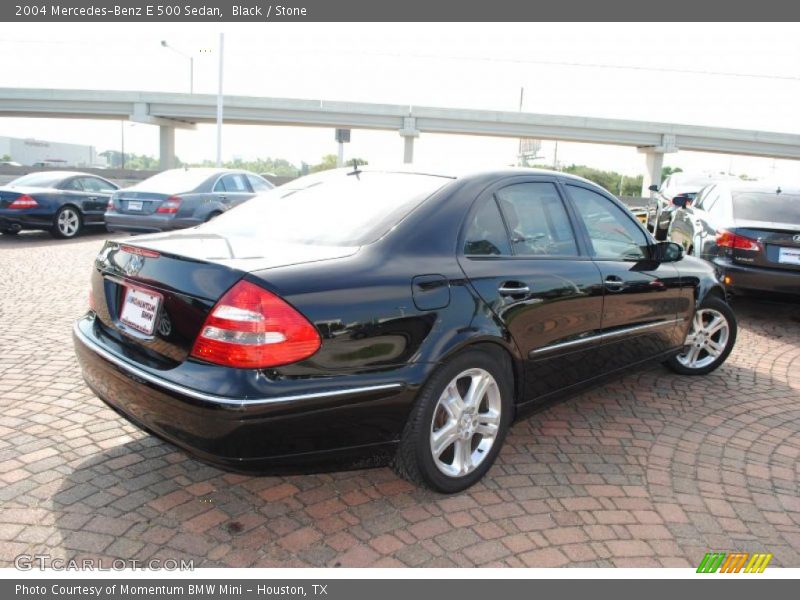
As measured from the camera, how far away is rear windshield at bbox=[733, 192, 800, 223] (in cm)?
684

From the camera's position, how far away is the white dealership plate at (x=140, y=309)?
8.48ft

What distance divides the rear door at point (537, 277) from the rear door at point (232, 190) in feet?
26.5

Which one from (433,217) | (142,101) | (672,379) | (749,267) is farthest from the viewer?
(142,101)

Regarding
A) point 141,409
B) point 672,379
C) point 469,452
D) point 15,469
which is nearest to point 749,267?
point 672,379

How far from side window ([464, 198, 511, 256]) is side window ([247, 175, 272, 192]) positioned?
9.18 meters

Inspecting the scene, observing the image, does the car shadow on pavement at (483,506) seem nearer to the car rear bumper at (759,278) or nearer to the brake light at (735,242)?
the car rear bumper at (759,278)

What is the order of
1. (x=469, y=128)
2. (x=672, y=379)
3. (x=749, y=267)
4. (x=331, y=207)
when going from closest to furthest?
(x=331, y=207) < (x=672, y=379) < (x=749, y=267) < (x=469, y=128)

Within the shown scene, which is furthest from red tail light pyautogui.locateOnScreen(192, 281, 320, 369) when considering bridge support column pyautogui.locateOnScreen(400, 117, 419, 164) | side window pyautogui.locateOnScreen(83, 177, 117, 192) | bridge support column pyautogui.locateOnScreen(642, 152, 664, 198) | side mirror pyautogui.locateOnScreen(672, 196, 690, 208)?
bridge support column pyautogui.locateOnScreen(642, 152, 664, 198)

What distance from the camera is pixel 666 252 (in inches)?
168

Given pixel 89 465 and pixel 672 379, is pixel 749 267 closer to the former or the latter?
pixel 672 379

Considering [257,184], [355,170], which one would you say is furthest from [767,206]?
[257,184]

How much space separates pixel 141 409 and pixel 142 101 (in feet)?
162

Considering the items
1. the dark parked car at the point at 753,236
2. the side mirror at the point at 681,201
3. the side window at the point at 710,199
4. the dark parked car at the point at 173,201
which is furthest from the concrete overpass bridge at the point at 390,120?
the dark parked car at the point at 753,236

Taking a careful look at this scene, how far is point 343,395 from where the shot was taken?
2418 mm
